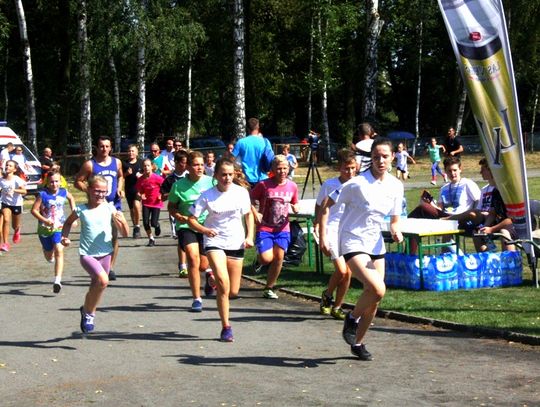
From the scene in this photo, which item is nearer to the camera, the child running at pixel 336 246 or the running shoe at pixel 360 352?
the running shoe at pixel 360 352

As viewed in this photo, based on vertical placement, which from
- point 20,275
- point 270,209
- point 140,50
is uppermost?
point 140,50

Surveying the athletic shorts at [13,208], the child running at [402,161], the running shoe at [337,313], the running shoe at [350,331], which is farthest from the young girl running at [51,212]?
the child running at [402,161]

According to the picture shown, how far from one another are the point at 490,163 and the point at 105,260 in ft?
15.6

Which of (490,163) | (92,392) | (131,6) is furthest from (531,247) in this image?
(131,6)

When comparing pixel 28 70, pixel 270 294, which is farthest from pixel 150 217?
pixel 28 70

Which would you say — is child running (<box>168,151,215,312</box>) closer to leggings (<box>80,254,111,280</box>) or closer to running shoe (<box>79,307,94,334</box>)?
leggings (<box>80,254,111,280</box>)

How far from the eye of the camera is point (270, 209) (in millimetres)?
12953

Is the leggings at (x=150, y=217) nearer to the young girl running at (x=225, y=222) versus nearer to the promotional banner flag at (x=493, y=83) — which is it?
the promotional banner flag at (x=493, y=83)

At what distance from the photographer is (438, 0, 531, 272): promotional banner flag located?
472 inches

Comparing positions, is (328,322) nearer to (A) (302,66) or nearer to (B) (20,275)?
(B) (20,275)

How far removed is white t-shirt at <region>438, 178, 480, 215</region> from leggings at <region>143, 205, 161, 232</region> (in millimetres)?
6378

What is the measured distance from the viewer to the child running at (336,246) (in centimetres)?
1133

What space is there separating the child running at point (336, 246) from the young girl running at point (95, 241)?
213cm

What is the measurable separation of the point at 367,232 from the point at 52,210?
22.2ft
